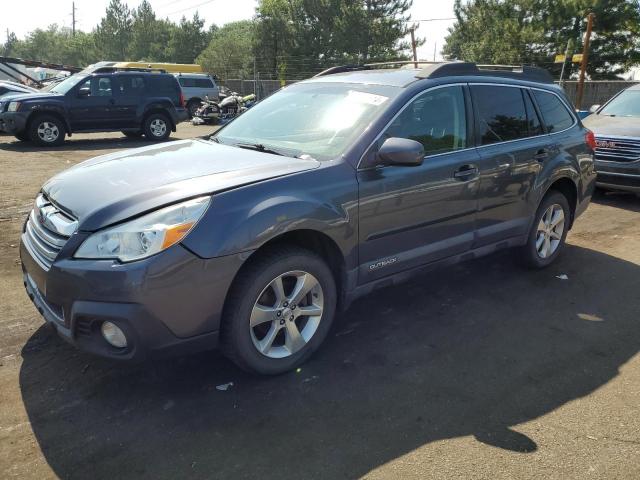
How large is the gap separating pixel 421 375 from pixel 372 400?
43 cm

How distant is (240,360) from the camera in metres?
3.04

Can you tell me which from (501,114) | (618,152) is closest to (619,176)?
(618,152)

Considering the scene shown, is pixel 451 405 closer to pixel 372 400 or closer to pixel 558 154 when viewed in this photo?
pixel 372 400

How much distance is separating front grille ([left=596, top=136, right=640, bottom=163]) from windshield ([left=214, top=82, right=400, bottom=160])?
5554mm

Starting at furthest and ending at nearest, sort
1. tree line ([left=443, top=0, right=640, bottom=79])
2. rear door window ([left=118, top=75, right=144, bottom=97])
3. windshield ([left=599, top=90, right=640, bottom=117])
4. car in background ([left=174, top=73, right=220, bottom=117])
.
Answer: tree line ([left=443, top=0, right=640, bottom=79]) → car in background ([left=174, top=73, right=220, bottom=117]) → rear door window ([left=118, top=75, right=144, bottom=97]) → windshield ([left=599, top=90, right=640, bottom=117])

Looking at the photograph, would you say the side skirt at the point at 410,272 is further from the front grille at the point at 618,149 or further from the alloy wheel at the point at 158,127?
the alloy wheel at the point at 158,127

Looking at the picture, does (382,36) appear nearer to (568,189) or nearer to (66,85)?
(66,85)

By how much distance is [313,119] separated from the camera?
12.8ft

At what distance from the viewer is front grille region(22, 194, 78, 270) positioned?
290 centimetres

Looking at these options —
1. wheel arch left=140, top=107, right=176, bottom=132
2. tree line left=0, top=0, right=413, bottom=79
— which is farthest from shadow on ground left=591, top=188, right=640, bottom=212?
tree line left=0, top=0, right=413, bottom=79

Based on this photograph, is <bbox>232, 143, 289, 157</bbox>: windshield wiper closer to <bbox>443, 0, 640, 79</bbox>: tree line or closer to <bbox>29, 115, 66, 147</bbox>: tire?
<bbox>29, 115, 66, 147</bbox>: tire

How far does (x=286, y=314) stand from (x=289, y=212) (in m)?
0.60

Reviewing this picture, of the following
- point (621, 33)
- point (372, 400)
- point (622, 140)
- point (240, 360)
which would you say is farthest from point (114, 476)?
point (621, 33)

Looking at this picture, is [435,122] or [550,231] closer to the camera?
[435,122]
